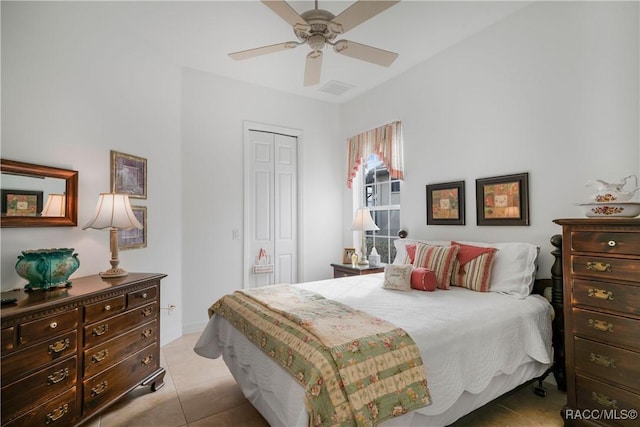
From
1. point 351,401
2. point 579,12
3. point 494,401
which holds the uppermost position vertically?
point 579,12

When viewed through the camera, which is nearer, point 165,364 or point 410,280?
point 410,280

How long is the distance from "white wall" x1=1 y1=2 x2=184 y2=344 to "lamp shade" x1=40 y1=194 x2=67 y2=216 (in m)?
0.12

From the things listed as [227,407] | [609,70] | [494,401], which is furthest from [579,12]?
[227,407]

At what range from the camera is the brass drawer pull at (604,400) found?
5.52 feet

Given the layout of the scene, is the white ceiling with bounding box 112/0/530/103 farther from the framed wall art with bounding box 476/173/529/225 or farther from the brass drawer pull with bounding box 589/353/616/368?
the brass drawer pull with bounding box 589/353/616/368

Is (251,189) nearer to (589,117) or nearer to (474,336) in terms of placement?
(474,336)

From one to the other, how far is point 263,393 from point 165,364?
4.85 ft

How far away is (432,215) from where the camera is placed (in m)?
3.37

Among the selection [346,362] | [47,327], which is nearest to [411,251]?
[346,362]

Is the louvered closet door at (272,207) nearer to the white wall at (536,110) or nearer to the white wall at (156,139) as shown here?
the white wall at (156,139)

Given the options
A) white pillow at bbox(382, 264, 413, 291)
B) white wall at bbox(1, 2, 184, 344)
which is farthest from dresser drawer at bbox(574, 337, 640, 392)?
white wall at bbox(1, 2, 184, 344)

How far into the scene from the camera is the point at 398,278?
8.22ft

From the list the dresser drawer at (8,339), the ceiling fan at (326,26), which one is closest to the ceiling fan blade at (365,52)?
the ceiling fan at (326,26)

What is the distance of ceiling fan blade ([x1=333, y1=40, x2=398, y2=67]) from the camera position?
222 cm
